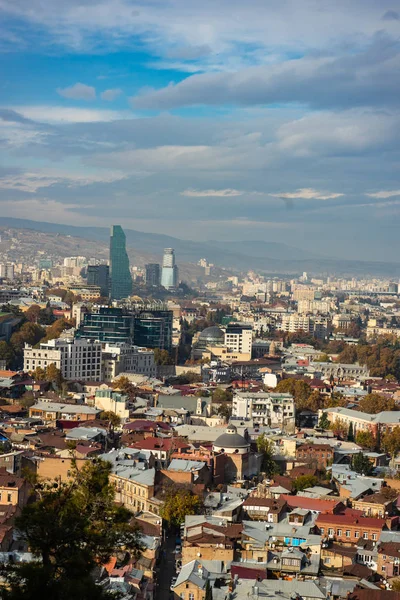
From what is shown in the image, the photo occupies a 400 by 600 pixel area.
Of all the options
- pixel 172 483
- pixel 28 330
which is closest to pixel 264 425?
pixel 172 483

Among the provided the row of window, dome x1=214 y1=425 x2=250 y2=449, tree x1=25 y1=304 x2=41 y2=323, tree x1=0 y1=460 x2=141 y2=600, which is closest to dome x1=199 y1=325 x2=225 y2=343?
tree x1=25 y1=304 x2=41 y2=323

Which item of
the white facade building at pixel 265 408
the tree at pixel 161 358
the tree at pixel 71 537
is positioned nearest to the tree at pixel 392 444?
the white facade building at pixel 265 408

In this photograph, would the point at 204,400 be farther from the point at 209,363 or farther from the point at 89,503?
the point at 89,503

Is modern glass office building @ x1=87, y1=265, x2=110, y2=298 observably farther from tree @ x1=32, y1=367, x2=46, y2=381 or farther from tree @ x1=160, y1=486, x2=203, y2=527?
tree @ x1=160, y1=486, x2=203, y2=527

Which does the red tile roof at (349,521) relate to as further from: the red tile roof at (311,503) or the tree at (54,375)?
the tree at (54,375)

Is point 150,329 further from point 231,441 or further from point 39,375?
point 231,441

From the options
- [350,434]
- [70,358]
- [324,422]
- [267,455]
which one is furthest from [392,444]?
[70,358]
